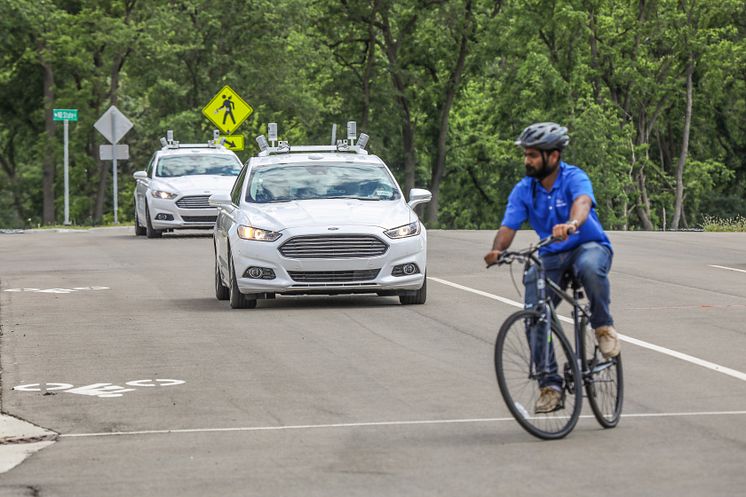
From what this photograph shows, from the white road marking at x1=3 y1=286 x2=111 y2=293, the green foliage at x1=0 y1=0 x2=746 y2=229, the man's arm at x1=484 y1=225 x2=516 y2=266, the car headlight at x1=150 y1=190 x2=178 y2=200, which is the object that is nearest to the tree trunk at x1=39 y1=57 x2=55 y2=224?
the green foliage at x1=0 y1=0 x2=746 y2=229

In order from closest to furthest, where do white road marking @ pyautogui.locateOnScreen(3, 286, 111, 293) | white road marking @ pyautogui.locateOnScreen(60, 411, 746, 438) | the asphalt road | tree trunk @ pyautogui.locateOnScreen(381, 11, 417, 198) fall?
the asphalt road < white road marking @ pyautogui.locateOnScreen(60, 411, 746, 438) < white road marking @ pyautogui.locateOnScreen(3, 286, 111, 293) < tree trunk @ pyautogui.locateOnScreen(381, 11, 417, 198)

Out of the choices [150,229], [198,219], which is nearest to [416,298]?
[198,219]

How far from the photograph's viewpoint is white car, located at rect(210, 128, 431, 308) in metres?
17.2

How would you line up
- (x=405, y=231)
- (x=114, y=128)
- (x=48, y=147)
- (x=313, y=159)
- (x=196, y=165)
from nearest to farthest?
(x=405, y=231) → (x=313, y=159) → (x=196, y=165) → (x=114, y=128) → (x=48, y=147)

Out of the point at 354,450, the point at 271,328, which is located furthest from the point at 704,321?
the point at 354,450

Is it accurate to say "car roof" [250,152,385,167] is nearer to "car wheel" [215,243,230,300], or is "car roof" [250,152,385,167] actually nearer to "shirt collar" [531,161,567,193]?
"car wheel" [215,243,230,300]

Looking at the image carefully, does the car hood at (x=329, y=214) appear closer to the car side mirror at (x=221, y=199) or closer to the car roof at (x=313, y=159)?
the car side mirror at (x=221, y=199)

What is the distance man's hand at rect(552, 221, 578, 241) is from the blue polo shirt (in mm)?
375

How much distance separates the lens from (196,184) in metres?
32.8

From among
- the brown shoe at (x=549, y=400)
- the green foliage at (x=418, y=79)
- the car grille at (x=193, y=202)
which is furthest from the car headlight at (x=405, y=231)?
the green foliage at (x=418, y=79)

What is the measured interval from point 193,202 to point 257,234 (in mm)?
15139

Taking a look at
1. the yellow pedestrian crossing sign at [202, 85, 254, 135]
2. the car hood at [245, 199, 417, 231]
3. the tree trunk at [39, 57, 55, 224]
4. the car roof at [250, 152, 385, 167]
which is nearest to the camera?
the car hood at [245, 199, 417, 231]

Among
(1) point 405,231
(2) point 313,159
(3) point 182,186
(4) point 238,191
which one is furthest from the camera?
(3) point 182,186

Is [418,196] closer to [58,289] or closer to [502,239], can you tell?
[58,289]
